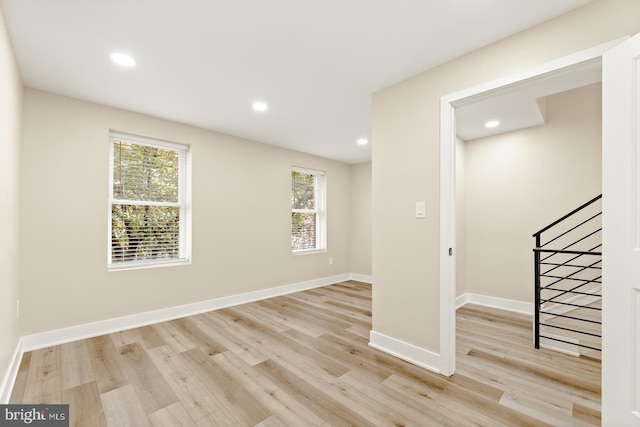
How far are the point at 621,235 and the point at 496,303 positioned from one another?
9.27 ft

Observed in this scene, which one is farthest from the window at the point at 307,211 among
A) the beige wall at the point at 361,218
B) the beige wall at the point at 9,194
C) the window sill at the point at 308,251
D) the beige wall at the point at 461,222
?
the beige wall at the point at 9,194

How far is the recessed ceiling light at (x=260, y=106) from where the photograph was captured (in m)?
3.05

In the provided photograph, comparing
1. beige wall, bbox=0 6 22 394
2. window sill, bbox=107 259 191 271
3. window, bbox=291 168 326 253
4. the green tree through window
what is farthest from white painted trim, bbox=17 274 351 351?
window, bbox=291 168 326 253

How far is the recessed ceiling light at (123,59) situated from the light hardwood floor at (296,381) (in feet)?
7.84

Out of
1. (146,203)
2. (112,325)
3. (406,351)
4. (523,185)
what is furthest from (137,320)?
(523,185)

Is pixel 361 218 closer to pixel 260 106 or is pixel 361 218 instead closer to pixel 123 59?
pixel 260 106

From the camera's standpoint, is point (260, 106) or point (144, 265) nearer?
point (260, 106)

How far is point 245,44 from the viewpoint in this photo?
2053mm

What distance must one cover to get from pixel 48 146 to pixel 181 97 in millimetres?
1300

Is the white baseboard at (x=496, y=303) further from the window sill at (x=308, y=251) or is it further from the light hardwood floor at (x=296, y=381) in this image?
the window sill at (x=308, y=251)

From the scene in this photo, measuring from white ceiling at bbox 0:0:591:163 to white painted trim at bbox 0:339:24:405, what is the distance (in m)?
2.27

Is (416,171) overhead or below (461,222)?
overhead

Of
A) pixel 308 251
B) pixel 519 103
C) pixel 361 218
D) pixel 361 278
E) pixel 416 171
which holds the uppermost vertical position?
pixel 519 103

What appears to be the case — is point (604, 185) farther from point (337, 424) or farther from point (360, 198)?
point (360, 198)
